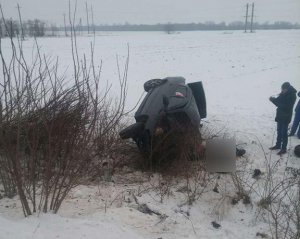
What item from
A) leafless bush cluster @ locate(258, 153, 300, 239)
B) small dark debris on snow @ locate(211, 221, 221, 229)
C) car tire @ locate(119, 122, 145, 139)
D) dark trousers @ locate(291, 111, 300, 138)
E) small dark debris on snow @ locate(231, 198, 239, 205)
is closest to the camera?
leafless bush cluster @ locate(258, 153, 300, 239)

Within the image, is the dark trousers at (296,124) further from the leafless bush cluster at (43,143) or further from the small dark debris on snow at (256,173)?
the leafless bush cluster at (43,143)

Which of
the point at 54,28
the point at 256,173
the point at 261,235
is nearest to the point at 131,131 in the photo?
the point at 256,173

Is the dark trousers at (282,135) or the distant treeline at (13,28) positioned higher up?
the distant treeline at (13,28)

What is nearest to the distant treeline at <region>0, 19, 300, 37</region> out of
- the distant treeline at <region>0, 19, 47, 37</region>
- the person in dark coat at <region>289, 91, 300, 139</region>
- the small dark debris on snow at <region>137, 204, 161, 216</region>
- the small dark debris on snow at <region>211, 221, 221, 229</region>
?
the distant treeline at <region>0, 19, 47, 37</region>

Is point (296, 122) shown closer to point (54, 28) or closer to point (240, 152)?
point (240, 152)

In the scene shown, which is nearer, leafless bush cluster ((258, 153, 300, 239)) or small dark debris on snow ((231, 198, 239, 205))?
leafless bush cluster ((258, 153, 300, 239))

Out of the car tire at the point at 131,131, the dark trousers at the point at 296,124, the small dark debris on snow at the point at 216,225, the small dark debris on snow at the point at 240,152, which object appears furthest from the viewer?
the dark trousers at the point at 296,124

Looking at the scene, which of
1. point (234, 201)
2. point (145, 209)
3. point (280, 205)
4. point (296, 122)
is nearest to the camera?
point (145, 209)

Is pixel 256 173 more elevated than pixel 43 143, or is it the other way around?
pixel 43 143

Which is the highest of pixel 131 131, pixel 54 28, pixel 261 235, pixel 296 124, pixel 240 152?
pixel 54 28

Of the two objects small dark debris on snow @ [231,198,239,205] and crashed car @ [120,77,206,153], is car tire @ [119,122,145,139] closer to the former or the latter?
crashed car @ [120,77,206,153]

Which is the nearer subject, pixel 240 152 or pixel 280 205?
pixel 280 205

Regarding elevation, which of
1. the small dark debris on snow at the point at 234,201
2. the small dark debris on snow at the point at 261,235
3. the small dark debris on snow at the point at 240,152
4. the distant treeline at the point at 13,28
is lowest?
the small dark debris on snow at the point at 261,235

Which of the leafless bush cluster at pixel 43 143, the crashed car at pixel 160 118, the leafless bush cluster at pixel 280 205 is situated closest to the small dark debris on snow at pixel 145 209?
the leafless bush cluster at pixel 43 143
